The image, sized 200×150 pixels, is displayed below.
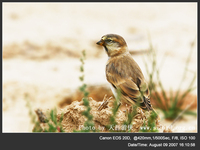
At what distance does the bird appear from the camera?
4417mm

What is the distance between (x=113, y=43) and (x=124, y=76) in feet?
2.12

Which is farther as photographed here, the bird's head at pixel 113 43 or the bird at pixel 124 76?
the bird's head at pixel 113 43

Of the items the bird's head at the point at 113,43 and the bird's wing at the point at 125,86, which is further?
the bird's head at the point at 113,43

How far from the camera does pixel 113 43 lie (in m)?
5.13

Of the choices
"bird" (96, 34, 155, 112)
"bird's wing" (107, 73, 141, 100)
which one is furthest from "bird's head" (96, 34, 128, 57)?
"bird's wing" (107, 73, 141, 100)

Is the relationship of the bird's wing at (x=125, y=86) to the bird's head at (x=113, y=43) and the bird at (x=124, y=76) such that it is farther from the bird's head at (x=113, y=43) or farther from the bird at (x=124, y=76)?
the bird's head at (x=113, y=43)

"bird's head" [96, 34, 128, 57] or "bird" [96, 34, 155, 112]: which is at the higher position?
"bird's head" [96, 34, 128, 57]

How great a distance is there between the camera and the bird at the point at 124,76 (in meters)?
4.42

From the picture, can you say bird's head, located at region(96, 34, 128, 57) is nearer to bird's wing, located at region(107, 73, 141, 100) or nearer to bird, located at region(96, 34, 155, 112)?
bird, located at region(96, 34, 155, 112)

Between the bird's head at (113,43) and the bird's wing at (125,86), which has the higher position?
the bird's head at (113,43)

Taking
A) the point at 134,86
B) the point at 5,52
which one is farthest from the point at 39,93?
the point at 134,86

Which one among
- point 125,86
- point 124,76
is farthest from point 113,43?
point 125,86

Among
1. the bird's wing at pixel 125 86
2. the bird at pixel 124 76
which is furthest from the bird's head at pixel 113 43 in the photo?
the bird's wing at pixel 125 86

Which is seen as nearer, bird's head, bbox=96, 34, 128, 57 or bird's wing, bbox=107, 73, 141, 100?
bird's wing, bbox=107, 73, 141, 100
